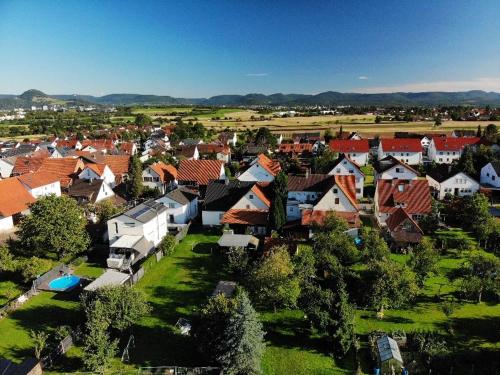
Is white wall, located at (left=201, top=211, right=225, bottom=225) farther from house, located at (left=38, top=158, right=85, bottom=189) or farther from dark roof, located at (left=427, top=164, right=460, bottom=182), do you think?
dark roof, located at (left=427, top=164, right=460, bottom=182)

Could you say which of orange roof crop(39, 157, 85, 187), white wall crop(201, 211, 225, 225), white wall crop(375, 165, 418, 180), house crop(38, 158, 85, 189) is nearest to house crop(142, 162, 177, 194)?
house crop(38, 158, 85, 189)

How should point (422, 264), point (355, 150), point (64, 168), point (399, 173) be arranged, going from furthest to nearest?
1. point (355, 150)
2. point (64, 168)
3. point (399, 173)
4. point (422, 264)

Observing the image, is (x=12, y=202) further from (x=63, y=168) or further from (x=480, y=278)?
(x=480, y=278)

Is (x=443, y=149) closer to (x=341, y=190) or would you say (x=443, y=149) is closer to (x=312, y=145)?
(x=312, y=145)

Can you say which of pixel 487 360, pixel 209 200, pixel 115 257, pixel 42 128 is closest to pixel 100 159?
pixel 209 200

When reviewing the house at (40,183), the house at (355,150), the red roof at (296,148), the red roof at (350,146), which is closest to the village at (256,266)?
the house at (40,183)

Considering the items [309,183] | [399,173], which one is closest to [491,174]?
[399,173]
